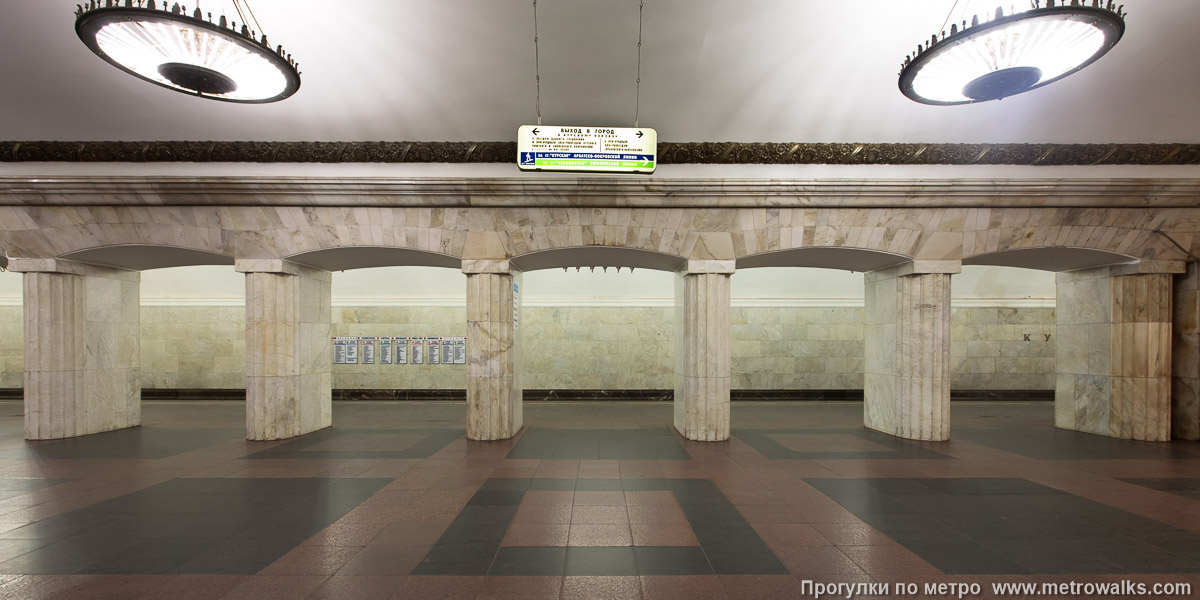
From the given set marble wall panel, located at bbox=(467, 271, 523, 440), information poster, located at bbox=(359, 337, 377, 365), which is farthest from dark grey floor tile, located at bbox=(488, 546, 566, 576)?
information poster, located at bbox=(359, 337, 377, 365)

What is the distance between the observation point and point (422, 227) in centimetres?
841

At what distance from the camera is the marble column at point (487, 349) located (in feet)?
27.7

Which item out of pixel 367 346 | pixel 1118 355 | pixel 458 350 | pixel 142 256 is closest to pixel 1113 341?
pixel 1118 355

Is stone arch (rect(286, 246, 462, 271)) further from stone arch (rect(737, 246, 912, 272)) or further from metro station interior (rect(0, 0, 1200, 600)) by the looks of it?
stone arch (rect(737, 246, 912, 272))

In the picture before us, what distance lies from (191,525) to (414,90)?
5.64 m

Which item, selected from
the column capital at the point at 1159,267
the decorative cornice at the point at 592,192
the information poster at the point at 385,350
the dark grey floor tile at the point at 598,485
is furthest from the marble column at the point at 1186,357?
the information poster at the point at 385,350

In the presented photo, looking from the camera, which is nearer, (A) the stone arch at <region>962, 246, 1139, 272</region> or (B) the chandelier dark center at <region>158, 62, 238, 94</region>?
(B) the chandelier dark center at <region>158, 62, 238, 94</region>

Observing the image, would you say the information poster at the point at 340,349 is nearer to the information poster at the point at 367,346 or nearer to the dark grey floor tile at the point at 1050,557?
the information poster at the point at 367,346

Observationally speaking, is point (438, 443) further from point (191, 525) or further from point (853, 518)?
point (853, 518)

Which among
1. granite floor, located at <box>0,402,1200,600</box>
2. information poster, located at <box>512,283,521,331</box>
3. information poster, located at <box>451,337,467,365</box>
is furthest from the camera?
information poster, located at <box>451,337,467,365</box>

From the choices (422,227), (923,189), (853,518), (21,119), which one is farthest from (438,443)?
(923,189)

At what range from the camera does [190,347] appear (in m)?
14.2

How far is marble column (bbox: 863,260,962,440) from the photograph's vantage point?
857 cm

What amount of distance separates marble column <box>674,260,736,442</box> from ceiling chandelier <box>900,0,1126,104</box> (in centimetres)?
378
